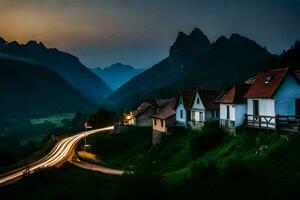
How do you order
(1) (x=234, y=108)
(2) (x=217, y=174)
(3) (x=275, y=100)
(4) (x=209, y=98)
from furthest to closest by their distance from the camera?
(4) (x=209, y=98), (1) (x=234, y=108), (3) (x=275, y=100), (2) (x=217, y=174)

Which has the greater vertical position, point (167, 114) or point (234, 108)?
point (234, 108)

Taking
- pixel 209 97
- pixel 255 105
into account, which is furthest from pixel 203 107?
pixel 255 105

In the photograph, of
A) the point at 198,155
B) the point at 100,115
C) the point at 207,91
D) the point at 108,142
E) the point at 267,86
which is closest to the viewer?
the point at 267,86

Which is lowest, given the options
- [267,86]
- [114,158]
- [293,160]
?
[114,158]

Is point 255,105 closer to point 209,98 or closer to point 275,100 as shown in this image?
point 275,100

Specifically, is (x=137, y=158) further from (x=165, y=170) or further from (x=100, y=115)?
(x=100, y=115)

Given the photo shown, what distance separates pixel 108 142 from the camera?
3327 inches

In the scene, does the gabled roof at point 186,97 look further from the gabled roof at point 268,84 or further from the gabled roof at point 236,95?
the gabled roof at point 268,84

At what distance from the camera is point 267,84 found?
1831 inches

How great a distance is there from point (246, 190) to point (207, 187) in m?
3.33

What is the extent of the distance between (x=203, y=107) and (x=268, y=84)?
20228mm

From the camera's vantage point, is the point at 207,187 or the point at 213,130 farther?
the point at 213,130

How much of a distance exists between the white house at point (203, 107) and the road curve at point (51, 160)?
2388 centimetres

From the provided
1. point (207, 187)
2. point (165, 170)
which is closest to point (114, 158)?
point (165, 170)
